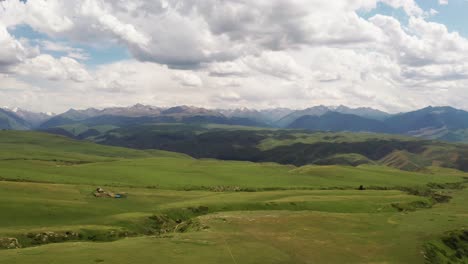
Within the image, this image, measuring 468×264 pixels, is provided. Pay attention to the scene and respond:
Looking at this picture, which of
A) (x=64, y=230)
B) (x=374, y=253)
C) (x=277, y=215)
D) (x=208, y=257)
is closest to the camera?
(x=208, y=257)

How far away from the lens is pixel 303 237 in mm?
77688

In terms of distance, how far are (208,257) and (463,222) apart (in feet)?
253

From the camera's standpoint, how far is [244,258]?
192 ft

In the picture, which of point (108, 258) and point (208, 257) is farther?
point (208, 257)

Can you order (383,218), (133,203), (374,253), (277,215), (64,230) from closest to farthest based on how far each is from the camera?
(374,253) < (64,230) < (277,215) < (383,218) < (133,203)

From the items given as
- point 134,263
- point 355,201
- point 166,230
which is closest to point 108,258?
point 134,263

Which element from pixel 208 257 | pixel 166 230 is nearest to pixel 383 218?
pixel 166 230

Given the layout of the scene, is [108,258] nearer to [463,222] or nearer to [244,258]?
[244,258]

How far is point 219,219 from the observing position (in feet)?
304

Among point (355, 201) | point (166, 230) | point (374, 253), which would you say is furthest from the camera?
point (355, 201)

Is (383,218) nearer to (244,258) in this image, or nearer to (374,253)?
(374,253)

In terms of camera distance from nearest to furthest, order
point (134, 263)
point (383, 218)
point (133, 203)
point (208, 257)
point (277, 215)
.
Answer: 1. point (134, 263)
2. point (208, 257)
3. point (277, 215)
4. point (383, 218)
5. point (133, 203)

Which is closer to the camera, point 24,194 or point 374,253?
point 374,253

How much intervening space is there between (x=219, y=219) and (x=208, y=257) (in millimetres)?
35540
